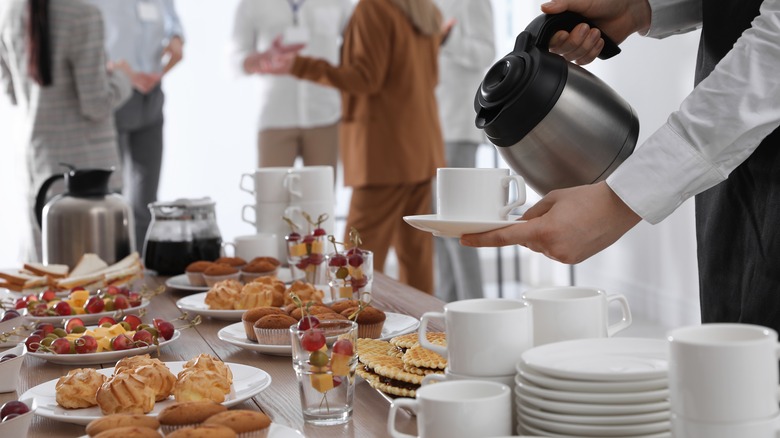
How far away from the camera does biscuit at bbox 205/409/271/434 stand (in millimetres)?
A: 810

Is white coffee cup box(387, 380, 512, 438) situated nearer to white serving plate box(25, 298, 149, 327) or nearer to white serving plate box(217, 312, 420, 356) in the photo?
white serving plate box(217, 312, 420, 356)

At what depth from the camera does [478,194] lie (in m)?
1.15

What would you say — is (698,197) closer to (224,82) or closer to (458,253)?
(458,253)

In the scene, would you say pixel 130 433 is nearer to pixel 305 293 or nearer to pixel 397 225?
pixel 305 293

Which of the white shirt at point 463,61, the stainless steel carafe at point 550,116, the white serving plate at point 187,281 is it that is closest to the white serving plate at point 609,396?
the stainless steel carafe at point 550,116

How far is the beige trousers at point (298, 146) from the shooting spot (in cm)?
416

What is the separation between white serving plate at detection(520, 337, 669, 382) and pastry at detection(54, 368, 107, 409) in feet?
1.59

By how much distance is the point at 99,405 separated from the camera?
97 cm

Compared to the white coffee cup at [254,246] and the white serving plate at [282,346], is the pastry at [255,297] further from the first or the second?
the white coffee cup at [254,246]

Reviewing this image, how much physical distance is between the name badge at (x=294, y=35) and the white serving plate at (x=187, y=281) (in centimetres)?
195

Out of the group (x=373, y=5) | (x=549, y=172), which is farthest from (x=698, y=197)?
(x=373, y=5)

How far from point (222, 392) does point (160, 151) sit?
11.1 feet

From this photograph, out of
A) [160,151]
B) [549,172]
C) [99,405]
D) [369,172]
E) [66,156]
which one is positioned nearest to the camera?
[99,405]

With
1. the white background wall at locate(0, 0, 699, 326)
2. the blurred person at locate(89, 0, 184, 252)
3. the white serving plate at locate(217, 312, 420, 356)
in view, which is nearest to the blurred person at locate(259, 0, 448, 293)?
the blurred person at locate(89, 0, 184, 252)
